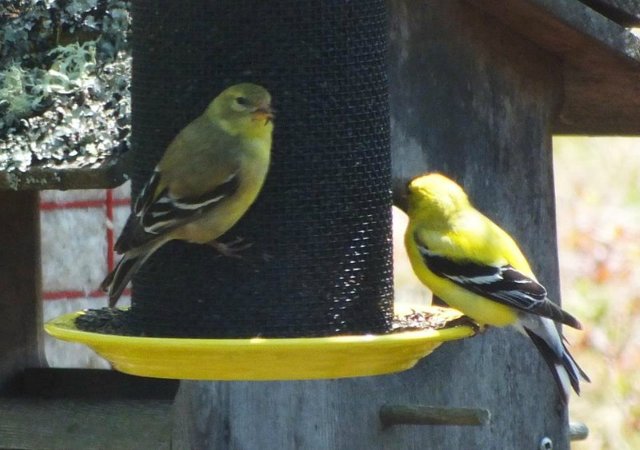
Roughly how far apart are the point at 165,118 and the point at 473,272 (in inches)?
45.9

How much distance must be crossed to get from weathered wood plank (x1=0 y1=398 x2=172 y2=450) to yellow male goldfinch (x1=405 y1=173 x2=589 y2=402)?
980 mm

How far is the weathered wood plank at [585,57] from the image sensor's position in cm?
458

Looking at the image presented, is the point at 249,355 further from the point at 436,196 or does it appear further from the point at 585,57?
the point at 585,57

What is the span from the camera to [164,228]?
147 inches

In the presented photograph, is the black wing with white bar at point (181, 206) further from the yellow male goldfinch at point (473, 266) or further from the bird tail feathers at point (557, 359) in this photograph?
the bird tail feathers at point (557, 359)

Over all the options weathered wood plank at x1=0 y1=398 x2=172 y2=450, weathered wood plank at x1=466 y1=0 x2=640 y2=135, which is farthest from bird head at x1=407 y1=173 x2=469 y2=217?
weathered wood plank at x1=0 y1=398 x2=172 y2=450

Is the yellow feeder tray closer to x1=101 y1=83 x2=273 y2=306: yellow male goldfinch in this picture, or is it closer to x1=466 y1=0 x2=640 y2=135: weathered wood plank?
x1=101 y1=83 x2=273 y2=306: yellow male goldfinch

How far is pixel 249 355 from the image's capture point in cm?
346

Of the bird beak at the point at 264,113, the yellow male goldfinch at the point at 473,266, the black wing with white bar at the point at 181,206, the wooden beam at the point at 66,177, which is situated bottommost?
the yellow male goldfinch at the point at 473,266

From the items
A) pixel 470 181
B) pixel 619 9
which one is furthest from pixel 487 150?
pixel 619 9

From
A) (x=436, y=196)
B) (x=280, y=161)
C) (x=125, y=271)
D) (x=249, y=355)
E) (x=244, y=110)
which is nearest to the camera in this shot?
(x=249, y=355)

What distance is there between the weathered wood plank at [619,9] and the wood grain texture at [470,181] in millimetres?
264

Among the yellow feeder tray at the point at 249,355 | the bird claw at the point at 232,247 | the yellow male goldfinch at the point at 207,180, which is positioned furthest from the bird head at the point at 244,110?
the yellow feeder tray at the point at 249,355

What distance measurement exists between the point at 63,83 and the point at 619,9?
1.89m
